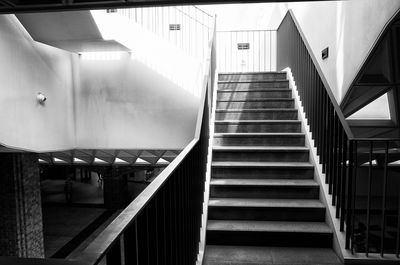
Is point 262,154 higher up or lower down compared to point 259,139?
lower down

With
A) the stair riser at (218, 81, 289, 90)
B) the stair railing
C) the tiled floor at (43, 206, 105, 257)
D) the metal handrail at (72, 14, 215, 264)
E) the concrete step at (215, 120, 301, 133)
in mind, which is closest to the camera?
the metal handrail at (72, 14, 215, 264)

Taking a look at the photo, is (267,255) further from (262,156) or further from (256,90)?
(256,90)

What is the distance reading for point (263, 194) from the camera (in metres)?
3.00

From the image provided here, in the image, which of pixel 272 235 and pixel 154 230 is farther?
pixel 272 235

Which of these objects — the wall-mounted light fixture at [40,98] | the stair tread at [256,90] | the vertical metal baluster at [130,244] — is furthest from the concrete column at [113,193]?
the vertical metal baluster at [130,244]

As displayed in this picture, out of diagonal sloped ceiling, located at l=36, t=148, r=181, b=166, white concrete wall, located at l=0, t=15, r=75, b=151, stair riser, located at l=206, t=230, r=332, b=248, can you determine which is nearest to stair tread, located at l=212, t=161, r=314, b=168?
stair riser, located at l=206, t=230, r=332, b=248

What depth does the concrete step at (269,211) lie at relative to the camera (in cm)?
271

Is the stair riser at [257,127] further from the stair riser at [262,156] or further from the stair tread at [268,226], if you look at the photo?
the stair tread at [268,226]

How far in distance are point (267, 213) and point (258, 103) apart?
81.3 inches

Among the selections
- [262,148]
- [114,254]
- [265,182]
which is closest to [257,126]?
[262,148]

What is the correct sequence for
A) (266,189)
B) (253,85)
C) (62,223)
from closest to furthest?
(266,189) → (253,85) → (62,223)

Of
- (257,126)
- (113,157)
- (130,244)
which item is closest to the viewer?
(130,244)

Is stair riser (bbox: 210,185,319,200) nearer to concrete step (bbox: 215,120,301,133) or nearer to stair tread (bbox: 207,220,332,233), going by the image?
stair tread (bbox: 207,220,332,233)

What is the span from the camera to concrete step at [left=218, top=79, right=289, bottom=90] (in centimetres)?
496
